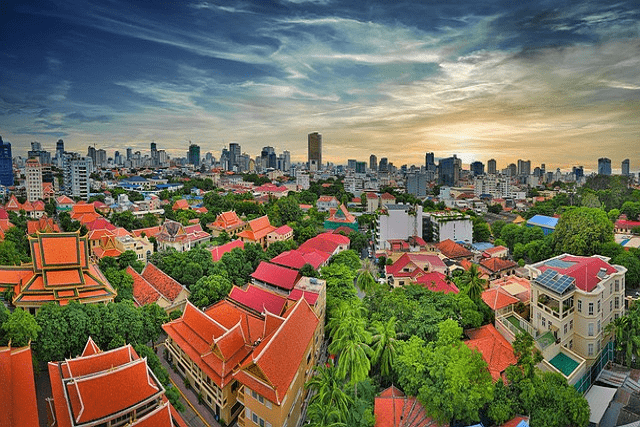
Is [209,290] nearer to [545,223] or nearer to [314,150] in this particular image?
[545,223]

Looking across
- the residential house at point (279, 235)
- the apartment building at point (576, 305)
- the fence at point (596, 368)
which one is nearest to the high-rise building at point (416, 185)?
the residential house at point (279, 235)

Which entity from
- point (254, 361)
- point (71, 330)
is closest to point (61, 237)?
point (71, 330)

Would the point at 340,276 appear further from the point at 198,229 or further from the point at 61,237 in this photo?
the point at 198,229

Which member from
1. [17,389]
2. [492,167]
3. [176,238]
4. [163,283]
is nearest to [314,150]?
[492,167]

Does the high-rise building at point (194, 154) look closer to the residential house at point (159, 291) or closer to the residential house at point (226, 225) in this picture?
the residential house at point (226, 225)

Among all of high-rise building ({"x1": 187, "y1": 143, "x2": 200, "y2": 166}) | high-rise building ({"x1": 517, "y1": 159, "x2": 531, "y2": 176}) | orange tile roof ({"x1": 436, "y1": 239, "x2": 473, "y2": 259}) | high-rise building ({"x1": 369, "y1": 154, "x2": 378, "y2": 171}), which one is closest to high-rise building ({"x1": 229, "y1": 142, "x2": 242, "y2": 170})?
high-rise building ({"x1": 187, "y1": 143, "x2": 200, "y2": 166})

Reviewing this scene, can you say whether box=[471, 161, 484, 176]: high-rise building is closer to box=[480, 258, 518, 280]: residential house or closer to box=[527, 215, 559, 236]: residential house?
box=[527, 215, 559, 236]: residential house
